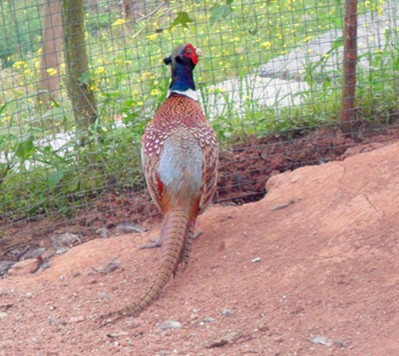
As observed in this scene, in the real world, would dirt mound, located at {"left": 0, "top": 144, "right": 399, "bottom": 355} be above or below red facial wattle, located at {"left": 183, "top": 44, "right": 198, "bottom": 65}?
below

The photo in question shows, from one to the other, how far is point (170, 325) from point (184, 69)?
6.70 ft

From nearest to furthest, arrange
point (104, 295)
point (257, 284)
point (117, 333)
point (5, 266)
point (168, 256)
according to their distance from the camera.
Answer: point (117, 333) → point (257, 284) → point (168, 256) → point (104, 295) → point (5, 266)

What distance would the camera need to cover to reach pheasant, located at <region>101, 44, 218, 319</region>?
4.45 metres

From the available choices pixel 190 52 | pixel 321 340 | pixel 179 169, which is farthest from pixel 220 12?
pixel 321 340

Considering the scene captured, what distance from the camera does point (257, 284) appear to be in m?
4.14

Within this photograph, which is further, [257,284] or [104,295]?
[104,295]

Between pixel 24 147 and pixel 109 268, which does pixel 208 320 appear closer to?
pixel 109 268

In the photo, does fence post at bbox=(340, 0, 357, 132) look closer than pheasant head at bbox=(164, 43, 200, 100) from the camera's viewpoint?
No

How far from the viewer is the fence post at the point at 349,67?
19.1 feet

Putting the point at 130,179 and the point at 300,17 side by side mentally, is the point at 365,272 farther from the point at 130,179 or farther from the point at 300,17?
the point at 300,17

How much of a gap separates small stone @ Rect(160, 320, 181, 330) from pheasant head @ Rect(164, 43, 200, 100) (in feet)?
6.05

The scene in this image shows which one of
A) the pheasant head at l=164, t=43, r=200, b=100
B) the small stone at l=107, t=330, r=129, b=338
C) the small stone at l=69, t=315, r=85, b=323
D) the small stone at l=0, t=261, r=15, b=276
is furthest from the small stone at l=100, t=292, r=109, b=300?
the pheasant head at l=164, t=43, r=200, b=100

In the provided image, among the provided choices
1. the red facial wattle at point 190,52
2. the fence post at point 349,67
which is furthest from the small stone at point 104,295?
the fence post at point 349,67

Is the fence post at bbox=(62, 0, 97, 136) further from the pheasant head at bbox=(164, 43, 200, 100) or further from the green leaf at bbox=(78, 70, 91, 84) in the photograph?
the pheasant head at bbox=(164, 43, 200, 100)
